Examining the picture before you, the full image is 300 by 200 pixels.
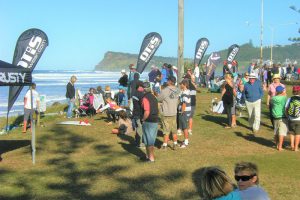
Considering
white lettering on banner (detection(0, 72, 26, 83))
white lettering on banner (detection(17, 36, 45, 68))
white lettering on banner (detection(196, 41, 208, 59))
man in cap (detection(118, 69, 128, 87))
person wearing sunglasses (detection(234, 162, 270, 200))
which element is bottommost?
person wearing sunglasses (detection(234, 162, 270, 200))

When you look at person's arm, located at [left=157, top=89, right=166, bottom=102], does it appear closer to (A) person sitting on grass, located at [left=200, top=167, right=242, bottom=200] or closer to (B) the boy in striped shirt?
(B) the boy in striped shirt

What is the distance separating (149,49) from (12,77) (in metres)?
10.8

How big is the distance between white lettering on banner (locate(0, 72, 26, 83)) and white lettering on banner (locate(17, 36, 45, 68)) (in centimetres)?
333

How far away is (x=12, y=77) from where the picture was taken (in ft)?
32.0

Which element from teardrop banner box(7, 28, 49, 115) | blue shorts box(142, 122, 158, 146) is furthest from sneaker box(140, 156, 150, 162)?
teardrop banner box(7, 28, 49, 115)

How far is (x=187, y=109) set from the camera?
11797 millimetres

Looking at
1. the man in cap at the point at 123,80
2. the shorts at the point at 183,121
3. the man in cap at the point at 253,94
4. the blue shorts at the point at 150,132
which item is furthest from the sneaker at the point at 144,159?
the man in cap at the point at 123,80

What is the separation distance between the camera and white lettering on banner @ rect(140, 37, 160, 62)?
1992 cm

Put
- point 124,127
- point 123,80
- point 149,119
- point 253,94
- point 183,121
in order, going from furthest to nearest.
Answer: point 123,80, point 124,127, point 253,94, point 183,121, point 149,119

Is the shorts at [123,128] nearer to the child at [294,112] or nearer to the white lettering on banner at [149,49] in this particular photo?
the child at [294,112]

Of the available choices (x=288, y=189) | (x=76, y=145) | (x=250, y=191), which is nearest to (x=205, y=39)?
(x=76, y=145)

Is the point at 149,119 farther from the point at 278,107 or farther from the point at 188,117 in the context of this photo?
the point at 278,107

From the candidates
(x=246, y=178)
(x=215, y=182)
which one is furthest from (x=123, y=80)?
(x=215, y=182)

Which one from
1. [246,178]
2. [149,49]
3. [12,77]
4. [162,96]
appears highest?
[149,49]
